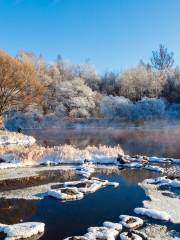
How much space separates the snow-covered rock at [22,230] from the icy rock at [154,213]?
325 cm

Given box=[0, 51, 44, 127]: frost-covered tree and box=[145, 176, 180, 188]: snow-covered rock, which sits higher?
box=[0, 51, 44, 127]: frost-covered tree

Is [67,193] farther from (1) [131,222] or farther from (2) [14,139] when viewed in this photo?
(2) [14,139]

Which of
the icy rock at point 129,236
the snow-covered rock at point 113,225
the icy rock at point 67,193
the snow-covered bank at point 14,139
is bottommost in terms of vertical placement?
the icy rock at point 129,236

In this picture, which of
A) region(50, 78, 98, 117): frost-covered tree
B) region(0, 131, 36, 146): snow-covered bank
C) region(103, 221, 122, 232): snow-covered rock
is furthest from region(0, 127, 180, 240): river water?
region(50, 78, 98, 117): frost-covered tree

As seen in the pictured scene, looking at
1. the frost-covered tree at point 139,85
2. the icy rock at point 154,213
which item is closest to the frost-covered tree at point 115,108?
the frost-covered tree at point 139,85

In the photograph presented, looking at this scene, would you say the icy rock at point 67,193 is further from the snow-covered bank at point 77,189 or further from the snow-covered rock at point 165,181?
the snow-covered rock at point 165,181

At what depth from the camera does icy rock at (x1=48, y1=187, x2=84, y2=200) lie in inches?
554

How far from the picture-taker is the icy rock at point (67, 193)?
14.1 meters

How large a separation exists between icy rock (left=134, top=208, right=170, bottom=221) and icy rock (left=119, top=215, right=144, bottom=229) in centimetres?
61

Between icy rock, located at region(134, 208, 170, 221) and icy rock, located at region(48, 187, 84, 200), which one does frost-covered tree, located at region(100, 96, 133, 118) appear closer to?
icy rock, located at region(48, 187, 84, 200)

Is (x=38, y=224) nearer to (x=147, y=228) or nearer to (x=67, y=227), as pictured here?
(x=67, y=227)

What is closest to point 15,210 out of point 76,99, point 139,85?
point 76,99

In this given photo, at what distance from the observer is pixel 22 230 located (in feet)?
34.3

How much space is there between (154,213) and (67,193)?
399 centimetres
